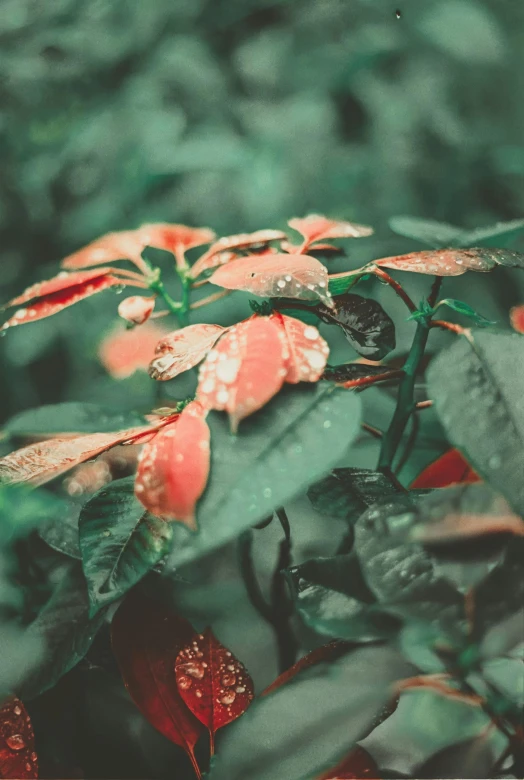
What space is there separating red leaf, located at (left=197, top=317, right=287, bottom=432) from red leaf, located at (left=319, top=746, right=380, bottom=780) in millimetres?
212

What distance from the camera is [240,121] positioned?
87cm

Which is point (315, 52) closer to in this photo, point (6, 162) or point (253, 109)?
point (253, 109)

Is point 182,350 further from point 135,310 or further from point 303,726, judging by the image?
point 303,726

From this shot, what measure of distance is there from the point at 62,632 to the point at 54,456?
148mm

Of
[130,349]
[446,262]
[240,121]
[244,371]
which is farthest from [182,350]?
[240,121]

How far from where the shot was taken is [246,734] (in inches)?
14.3

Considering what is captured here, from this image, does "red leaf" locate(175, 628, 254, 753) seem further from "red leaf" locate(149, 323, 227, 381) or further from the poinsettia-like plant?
"red leaf" locate(149, 323, 227, 381)

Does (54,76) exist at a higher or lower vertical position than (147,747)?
higher

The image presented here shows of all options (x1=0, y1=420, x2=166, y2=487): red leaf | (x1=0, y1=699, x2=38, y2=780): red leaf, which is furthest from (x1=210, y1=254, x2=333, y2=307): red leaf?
(x1=0, y1=699, x2=38, y2=780): red leaf

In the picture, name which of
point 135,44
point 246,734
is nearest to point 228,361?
point 246,734

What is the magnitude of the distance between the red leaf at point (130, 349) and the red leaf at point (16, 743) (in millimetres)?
334

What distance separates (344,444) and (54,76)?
841 mm

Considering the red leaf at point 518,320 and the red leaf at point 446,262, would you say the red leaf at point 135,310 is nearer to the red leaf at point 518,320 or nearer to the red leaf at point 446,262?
the red leaf at point 446,262

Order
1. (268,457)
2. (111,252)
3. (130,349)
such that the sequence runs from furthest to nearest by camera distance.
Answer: (130,349) → (111,252) → (268,457)
